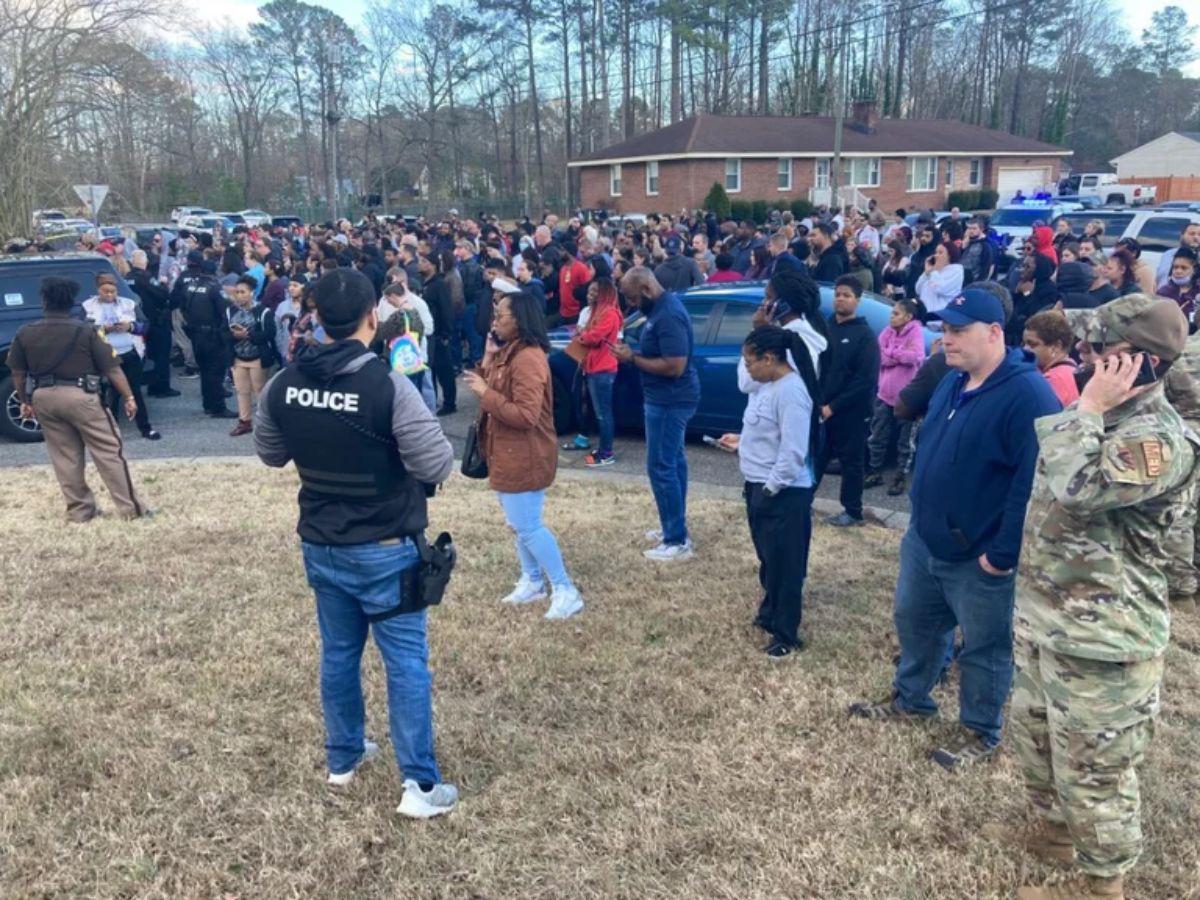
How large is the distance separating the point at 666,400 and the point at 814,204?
3638cm

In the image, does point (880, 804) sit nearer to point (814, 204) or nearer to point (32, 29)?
point (32, 29)

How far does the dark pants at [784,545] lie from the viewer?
4668mm

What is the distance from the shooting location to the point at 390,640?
135 inches

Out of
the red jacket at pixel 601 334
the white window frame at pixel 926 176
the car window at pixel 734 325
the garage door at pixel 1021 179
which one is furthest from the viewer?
the garage door at pixel 1021 179

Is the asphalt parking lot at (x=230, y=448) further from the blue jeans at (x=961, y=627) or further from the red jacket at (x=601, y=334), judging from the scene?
the blue jeans at (x=961, y=627)

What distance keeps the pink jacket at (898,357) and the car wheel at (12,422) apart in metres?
8.33

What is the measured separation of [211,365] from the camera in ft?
36.0

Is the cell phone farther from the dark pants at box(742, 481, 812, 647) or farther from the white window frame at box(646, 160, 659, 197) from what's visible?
the white window frame at box(646, 160, 659, 197)

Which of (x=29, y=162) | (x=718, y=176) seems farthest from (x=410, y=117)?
(x=29, y=162)

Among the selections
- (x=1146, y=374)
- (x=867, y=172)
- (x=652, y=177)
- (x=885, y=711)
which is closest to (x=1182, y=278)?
(x=885, y=711)

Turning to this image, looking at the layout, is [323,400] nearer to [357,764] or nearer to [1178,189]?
[357,764]

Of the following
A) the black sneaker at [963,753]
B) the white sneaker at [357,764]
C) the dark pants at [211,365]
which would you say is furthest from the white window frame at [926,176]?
the white sneaker at [357,764]

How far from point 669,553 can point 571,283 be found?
6064 mm

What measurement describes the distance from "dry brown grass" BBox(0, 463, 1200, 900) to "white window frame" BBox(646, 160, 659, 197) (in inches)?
1452
